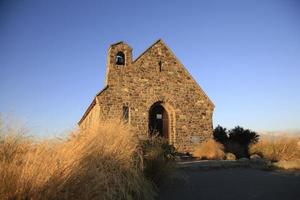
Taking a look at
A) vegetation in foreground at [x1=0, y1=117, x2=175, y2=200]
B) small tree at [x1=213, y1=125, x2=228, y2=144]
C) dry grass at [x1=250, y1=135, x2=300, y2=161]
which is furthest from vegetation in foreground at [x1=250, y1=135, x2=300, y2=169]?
vegetation in foreground at [x1=0, y1=117, x2=175, y2=200]

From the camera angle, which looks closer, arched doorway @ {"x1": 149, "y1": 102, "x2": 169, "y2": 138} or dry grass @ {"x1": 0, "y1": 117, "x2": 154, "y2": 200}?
dry grass @ {"x1": 0, "y1": 117, "x2": 154, "y2": 200}

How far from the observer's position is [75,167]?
4.04 meters

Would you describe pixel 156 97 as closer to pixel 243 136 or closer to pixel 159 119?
pixel 159 119

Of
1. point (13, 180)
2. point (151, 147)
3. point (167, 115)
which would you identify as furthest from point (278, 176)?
point (167, 115)

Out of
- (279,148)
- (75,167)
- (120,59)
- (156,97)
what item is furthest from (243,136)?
(75,167)

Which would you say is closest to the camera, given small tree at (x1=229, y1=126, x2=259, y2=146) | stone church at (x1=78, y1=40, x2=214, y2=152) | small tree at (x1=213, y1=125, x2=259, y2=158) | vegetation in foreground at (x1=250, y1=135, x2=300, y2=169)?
vegetation in foreground at (x1=250, y1=135, x2=300, y2=169)

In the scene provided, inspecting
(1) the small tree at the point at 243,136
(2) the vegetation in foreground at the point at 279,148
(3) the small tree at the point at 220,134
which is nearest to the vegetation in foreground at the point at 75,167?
(2) the vegetation in foreground at the point at 279,148

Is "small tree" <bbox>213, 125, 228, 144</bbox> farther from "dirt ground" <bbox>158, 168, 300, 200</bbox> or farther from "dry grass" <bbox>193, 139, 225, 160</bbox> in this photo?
"dirt ground" <bbox>158, 168, 300, 200</bbox>

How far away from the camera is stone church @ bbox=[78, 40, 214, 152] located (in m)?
15.7

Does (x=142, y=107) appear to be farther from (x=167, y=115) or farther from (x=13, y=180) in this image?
(x=13, y=180)

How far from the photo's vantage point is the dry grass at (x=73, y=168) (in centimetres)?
346

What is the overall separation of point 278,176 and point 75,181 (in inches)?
277

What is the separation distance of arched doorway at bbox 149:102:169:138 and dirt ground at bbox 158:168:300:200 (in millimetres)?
7969

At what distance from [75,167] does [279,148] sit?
1261 cm
